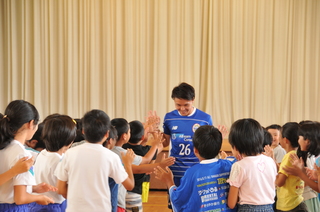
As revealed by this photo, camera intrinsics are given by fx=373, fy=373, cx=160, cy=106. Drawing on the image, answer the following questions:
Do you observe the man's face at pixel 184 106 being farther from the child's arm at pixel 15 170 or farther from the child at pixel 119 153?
the child's arm at pixel 15 170

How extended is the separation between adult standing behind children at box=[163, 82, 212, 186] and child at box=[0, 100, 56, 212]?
58.6 inches

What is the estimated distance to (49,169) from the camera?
2521 mm

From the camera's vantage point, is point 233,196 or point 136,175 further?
point 136,175

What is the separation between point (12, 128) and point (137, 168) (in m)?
1.10

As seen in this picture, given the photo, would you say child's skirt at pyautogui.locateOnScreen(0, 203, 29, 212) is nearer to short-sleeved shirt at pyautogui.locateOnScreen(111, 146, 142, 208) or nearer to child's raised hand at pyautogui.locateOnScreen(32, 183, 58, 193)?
child's raised hand at pyautogui.locateOnScreen(32, 183, 58, 193)

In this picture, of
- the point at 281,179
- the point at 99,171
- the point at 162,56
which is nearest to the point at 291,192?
the point at 281,179

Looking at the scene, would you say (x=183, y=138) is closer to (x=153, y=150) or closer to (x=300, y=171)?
(x=153, y=150)

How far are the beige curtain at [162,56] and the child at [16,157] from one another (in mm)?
6423

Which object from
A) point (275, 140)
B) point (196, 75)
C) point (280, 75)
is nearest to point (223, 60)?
point (196, 75)

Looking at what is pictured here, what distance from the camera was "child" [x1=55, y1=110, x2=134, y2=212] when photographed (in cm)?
226

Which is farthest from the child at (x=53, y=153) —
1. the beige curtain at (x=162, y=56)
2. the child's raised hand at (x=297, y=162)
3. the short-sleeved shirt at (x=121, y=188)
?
the beige curtain at (x=162, y=56)

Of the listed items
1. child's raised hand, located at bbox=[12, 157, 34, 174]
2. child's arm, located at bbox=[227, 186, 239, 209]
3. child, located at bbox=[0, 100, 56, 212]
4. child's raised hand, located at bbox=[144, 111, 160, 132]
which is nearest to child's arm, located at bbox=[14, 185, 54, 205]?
child, located at bbox=[0, 100, 56, 212]

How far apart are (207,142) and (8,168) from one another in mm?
1228

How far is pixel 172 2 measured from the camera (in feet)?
28.1
